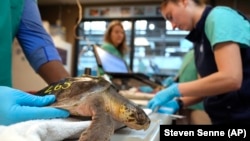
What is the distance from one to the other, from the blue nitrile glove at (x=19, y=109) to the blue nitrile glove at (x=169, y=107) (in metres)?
0.62

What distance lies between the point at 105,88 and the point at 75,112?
78mm

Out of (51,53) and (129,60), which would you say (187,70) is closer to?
(51,53)

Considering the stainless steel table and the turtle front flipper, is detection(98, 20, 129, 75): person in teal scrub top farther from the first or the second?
the turtle front flipper

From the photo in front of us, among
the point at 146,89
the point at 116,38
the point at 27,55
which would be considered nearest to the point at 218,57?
the point at 27,55

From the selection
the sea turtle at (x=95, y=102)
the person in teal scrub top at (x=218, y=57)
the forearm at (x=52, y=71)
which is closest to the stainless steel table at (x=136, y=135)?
the sea turtle at (x=95, y=102)

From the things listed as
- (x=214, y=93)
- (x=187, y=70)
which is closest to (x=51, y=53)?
(x=214, y=93)

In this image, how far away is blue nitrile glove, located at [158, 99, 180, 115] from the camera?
970 millimetres

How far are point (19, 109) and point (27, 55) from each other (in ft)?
1.32

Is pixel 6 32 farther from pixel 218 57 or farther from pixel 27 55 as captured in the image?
pixel 218 57

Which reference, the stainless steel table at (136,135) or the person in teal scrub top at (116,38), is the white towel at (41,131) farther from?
the person in teal scrub top at (116,38)

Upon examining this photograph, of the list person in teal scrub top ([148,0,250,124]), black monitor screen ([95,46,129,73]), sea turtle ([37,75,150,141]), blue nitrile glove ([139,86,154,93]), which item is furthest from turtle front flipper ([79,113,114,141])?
blue nitrile glove ([139,86,154,93])

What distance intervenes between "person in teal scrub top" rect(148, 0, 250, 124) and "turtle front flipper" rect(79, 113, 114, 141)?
55 cm

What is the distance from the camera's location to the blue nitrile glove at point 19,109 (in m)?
0.36

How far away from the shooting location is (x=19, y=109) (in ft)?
1.21
